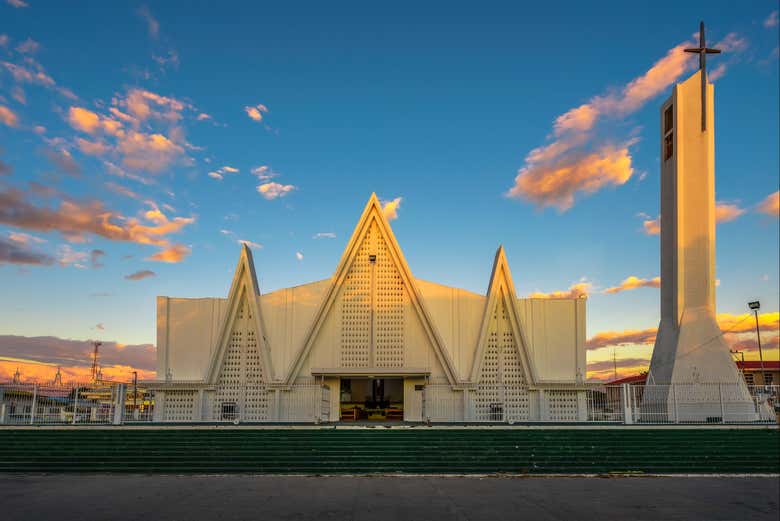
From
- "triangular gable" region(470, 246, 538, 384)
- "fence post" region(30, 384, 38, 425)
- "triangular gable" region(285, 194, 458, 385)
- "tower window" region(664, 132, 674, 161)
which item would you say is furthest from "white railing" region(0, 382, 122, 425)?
"tower window" region(664, 132, 674, 161)

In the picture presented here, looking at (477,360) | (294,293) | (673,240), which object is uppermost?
(673,240)

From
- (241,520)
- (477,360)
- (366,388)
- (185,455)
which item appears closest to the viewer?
(241,520)

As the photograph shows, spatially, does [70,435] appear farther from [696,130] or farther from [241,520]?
[696,130]

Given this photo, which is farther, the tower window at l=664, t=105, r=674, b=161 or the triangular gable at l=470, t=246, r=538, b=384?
the tower window at l=664, t=105, r=674, b=161

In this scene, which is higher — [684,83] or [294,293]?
[684,83]

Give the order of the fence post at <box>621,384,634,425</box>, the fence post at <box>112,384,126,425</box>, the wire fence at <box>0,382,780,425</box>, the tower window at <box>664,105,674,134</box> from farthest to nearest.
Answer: the tower window at <box>664,105,674,134</box> < the wire fence at <box>0,382,780,425</box> < the fence post at <box>112,384,126,425</box> < the fence post at <box>621,384,634,425</box>

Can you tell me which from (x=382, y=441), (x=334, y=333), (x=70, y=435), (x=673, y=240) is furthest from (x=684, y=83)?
(x=70, y=435)

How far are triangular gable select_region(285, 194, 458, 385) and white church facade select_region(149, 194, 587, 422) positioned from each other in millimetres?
43

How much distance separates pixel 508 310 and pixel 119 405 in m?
14.3

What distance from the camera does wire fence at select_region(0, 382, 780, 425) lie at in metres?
19.9

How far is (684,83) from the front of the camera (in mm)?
24125

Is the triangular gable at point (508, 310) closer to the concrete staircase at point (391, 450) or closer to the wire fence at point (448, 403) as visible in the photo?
the wire fence at point (448, 403)

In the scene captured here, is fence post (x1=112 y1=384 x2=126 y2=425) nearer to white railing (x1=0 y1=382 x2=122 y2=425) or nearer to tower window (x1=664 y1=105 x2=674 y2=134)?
white railing (x1=0 y1=382 x2=122 y2=425)

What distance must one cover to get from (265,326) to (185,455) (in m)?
9.60
